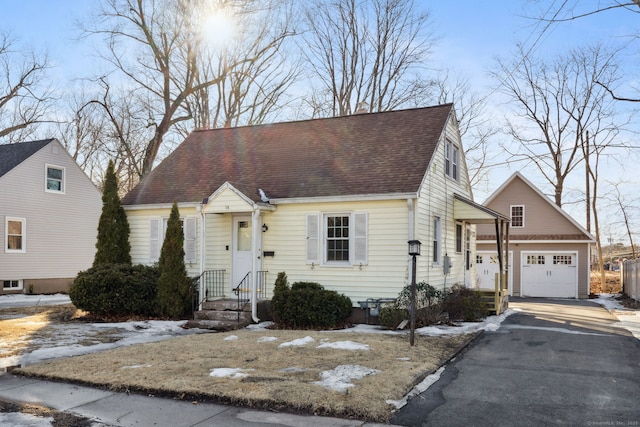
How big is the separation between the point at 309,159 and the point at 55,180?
1407 centimetres

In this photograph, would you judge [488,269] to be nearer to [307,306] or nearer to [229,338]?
[307,306]

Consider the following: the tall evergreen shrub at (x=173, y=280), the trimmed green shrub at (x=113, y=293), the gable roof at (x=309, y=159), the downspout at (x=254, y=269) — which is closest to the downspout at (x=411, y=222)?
the gable roof at (x=309, y=159)

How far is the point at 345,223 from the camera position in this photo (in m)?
A: 14.0

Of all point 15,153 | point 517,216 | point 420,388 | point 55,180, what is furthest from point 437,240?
point 15,153

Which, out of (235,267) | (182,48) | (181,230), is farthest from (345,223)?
(182,48)

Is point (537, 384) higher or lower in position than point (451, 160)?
lower

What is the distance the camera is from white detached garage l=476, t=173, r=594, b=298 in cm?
2615

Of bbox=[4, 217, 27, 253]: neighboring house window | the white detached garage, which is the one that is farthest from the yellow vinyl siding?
the white detached garage

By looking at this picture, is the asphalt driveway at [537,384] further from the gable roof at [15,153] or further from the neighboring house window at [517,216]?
the gable roof at [15,153]

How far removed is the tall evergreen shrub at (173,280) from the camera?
46.5 ft

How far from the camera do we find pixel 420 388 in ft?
23.4

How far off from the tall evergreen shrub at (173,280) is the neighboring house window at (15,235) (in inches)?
443

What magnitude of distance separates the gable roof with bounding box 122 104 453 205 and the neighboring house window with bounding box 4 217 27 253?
320 inches

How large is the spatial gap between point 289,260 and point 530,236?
1668 centimetres
